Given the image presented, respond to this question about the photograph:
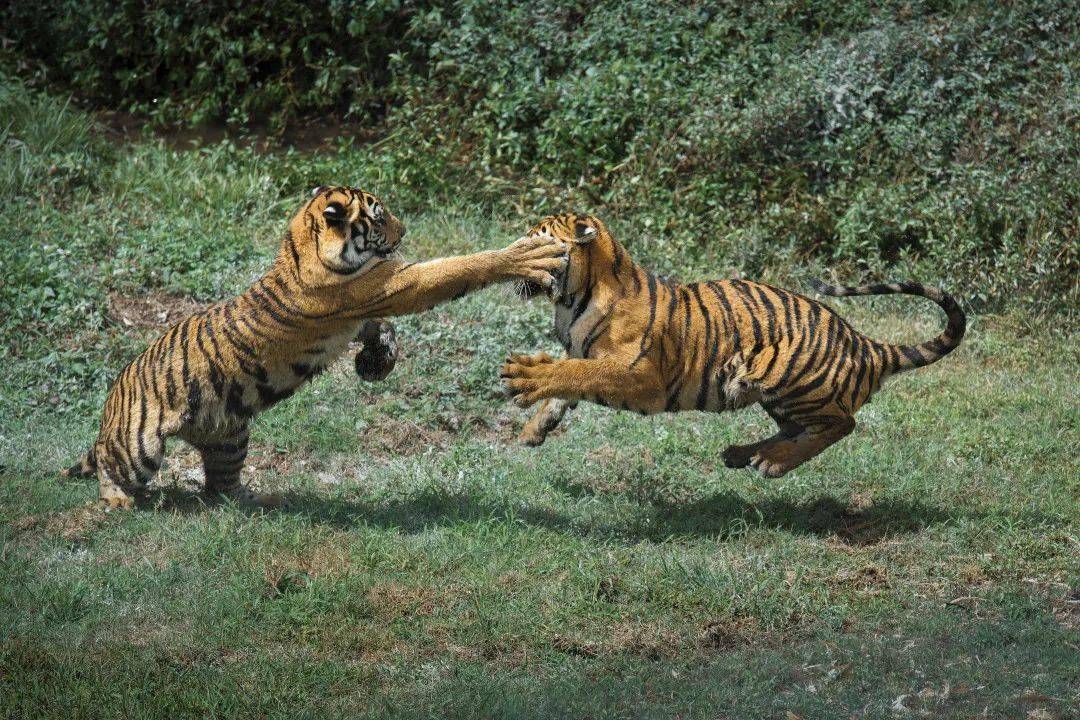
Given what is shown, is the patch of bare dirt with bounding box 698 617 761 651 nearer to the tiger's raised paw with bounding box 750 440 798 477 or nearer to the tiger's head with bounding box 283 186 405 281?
the tiger's raised paw with bounding box 750 440 798 477

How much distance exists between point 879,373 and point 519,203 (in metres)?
4.41

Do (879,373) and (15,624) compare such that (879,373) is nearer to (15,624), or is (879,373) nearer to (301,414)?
(301,414)

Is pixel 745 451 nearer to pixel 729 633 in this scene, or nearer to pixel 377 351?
pixel 729 633

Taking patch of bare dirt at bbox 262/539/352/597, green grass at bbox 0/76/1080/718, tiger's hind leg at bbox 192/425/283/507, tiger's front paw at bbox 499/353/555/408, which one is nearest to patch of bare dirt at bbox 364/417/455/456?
green grass at bbox 0/76/1080/718

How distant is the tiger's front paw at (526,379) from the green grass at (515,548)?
0.72 meters

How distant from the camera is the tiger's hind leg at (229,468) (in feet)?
19.5

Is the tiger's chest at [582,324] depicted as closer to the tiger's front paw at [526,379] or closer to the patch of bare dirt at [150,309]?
the tiger's front paw at [526,379]

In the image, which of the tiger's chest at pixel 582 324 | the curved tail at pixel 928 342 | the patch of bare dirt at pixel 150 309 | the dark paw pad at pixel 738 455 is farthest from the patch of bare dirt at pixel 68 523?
the curved tail at pixel 928 342

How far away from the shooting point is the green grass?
4.51 metres

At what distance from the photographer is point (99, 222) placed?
908 centimetres

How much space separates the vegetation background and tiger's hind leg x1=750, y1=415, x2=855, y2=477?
35 cm

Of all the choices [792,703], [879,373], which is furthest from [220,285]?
[792,703]

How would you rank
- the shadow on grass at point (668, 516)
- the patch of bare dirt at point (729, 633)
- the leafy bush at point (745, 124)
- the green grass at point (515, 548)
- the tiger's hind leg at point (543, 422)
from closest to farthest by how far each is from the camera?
the green grass at point (515, 548), the patch of bare dirt at point (729, 633), the shadow on grass at point (668, 516), the tiger's hind leg at point (543, 422), the leafy bush at point (745, 124)

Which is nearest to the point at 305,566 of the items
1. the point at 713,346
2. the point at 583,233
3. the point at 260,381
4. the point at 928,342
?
the point at 260,381
